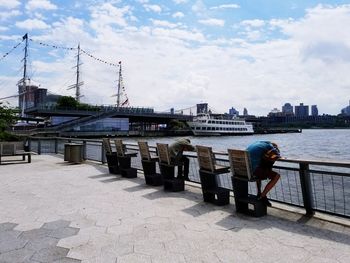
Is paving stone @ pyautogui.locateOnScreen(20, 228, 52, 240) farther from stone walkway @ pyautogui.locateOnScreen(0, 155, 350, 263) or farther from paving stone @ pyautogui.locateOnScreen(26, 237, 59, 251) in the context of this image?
paving stone @ pyautogui.locateOnScreen(26, 237, 59, 251)

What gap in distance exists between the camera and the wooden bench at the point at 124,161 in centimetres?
1017

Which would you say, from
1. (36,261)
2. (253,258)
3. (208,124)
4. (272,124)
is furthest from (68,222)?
(272,124)

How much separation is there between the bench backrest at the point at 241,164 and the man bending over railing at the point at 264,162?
0.38 feet

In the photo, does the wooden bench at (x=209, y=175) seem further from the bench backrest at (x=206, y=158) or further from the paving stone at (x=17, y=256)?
the paving stone at (x=17, y=256)

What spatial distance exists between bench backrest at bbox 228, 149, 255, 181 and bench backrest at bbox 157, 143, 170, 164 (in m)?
2.32

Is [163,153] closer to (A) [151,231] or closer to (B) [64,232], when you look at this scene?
(A) [151,231]

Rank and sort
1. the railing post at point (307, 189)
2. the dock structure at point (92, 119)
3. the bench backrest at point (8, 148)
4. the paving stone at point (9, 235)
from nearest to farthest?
the paving stone at point (9, 235) → the railing post at point (307, 189) → the bench backrest at point (8, 148) → the dock structure at point (92, 119)

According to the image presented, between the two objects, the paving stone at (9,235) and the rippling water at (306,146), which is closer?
the paving stone at (9,235)

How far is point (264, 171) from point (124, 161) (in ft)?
17.1

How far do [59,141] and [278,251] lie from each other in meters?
17.0

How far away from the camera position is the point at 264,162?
6.17 metres

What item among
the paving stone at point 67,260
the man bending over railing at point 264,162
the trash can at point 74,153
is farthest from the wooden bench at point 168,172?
the trash can at point 74,153

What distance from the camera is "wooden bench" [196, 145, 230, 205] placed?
271 inches

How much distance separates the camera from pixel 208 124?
105m
